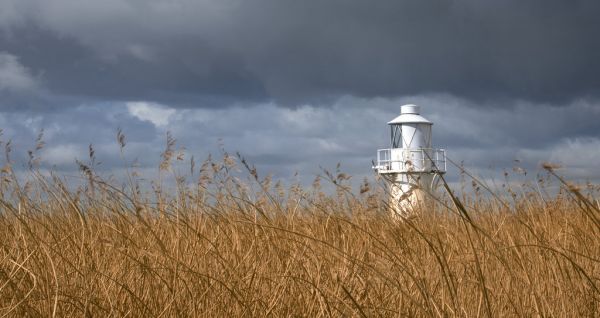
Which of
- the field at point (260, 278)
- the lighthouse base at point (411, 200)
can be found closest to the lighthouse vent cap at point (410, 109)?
the lighthouse base at point (411, 200)

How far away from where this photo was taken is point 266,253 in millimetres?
3428

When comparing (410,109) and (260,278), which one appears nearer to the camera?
(260,278)

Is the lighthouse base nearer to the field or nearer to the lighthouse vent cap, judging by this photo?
the field

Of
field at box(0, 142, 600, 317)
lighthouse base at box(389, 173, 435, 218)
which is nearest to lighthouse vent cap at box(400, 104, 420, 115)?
lighthouse base at box(389, 173, 435, 218)

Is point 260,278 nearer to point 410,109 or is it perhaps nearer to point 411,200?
point 411,200

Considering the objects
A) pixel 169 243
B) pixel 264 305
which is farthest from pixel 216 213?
pixel 264 305

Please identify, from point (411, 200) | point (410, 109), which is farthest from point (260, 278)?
point (410, 109)

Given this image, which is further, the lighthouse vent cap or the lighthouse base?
the lighthouse vent cap

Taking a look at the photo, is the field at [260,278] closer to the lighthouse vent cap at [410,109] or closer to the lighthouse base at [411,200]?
the lighthouse base at [411,200]

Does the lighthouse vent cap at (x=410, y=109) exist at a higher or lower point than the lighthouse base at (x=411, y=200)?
higher

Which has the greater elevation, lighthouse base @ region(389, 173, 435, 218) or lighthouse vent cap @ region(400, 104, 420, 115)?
lighthouse vent cap @ region(400, 104, 420, 115)

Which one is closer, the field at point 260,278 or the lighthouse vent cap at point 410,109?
the field at point 260,278

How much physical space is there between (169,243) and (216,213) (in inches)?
12.2

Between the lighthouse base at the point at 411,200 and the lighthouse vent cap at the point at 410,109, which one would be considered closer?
the lighthouse base at the point at 411,200
